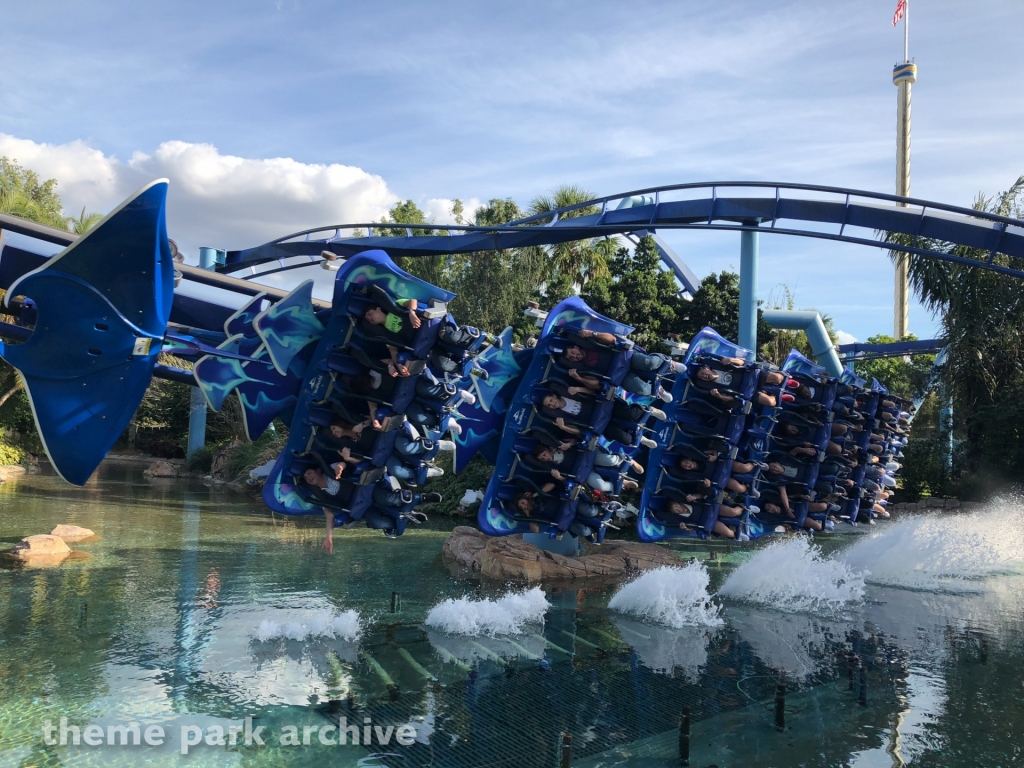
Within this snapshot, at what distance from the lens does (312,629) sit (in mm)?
10141

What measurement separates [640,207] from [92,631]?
46.3 ft

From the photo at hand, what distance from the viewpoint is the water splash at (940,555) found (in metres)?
16.0

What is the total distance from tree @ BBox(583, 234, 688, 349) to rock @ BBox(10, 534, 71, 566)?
1547 cm

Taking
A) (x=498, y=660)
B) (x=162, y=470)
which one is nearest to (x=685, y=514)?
(x=498, y=660)

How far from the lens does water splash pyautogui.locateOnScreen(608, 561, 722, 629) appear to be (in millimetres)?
11840

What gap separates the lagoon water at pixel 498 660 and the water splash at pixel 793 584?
5cm

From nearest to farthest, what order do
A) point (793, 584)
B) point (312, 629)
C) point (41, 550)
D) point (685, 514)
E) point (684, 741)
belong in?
1. point (684, 741)
2. point (312, 629)
3. point (685, 514)
4. point (793, 584)
5. point (41, 550)

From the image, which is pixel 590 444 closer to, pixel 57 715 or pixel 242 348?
pixel 242 348

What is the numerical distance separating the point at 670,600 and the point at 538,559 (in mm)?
3297

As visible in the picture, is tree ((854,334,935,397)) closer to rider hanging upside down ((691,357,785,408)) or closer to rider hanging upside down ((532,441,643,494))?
rider hanging upside down ((691,357,785,408))

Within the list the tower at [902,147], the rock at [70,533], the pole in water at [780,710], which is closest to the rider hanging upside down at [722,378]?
the pole in water at [780,710]

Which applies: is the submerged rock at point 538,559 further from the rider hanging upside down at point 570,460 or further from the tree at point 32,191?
the tree at point 32,191

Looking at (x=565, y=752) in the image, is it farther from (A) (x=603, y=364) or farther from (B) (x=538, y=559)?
(B) (x=538, y=559)

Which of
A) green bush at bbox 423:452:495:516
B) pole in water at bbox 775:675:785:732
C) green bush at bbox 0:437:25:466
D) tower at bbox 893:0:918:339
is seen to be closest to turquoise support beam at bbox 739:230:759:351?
green bush at bbox 423:452:495:516
